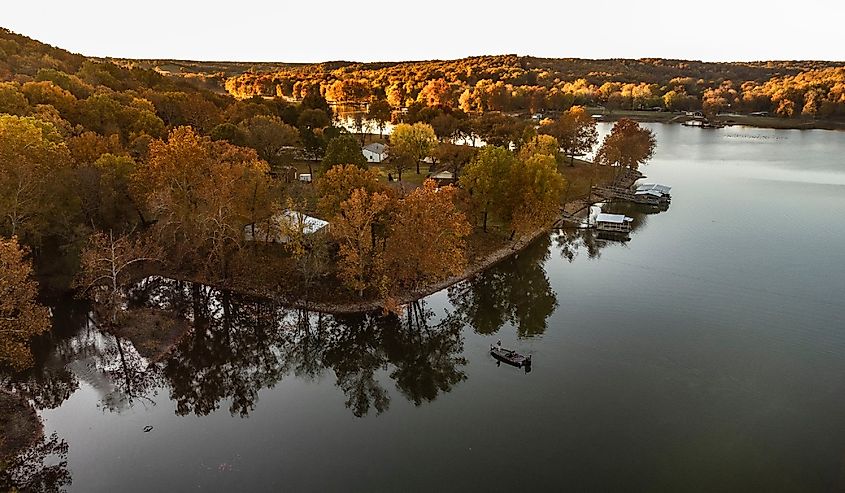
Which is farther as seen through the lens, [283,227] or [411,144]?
[411,144]

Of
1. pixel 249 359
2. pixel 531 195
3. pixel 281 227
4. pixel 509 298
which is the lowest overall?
pixel 249 359

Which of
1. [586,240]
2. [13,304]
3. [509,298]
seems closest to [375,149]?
[586,240]

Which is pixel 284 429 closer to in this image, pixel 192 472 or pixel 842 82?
pixel 192 472

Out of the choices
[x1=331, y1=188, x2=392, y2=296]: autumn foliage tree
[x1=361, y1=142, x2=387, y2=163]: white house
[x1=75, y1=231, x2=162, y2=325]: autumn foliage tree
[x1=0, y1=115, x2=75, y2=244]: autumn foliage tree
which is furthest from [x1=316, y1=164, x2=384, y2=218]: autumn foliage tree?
[x1=361, y1=142, x2=387, y2=163]: white house

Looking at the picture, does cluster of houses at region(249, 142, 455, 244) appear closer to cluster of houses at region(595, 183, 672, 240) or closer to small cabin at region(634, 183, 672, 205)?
cluster of houses at region(595, 183, 672, 240)

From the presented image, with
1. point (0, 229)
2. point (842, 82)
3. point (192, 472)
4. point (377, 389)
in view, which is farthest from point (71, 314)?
point (842, 82)

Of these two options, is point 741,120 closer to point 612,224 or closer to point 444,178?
point 612,224
